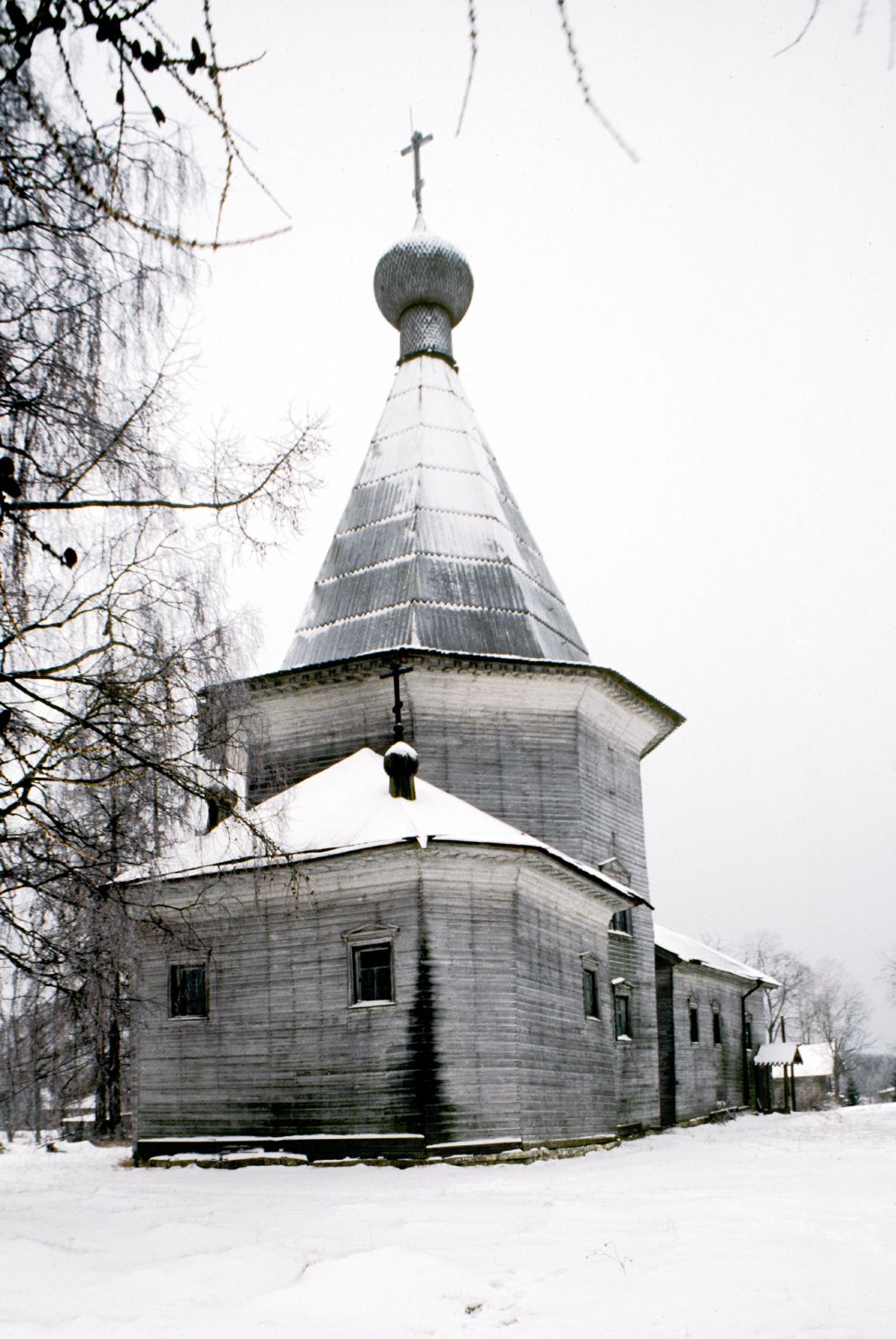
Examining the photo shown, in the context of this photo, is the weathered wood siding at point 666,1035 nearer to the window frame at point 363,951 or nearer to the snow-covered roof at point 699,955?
the snow-covered roof at point 699,955

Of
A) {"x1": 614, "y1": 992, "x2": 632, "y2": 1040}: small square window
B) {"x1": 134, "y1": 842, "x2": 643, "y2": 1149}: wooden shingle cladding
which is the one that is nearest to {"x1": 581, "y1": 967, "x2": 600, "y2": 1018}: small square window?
{"x1": 134, "y1": 842, "x2": 643, "y2": 1149}: wooden shingle cladding

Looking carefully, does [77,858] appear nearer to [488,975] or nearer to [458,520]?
[488,975]

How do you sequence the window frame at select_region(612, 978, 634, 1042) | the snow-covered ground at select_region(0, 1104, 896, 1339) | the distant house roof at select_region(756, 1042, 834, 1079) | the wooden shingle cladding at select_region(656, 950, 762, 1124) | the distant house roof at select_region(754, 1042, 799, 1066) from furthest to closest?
the distant house roof at select_region(756, 1042, 834, 1079) → the distant house roof at select_region(754, 1042, 799, 1066) → the wooden shingle cladding at select_region(656, 950, 762, 1124) → the window frame at select_region(612, 978, 634, 1042) → the snow-covered ground at select_region(0, 1104, 896, 1339)

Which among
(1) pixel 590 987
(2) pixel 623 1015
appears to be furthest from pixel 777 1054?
(1) pixel 590 987

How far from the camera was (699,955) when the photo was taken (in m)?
28.0

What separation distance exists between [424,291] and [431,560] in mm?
8750

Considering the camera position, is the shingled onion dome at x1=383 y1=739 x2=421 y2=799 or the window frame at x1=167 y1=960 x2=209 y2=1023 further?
the shingled onion dome at x1=383 y1=739 x2=421 y2=799

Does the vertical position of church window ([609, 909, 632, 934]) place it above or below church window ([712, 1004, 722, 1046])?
above

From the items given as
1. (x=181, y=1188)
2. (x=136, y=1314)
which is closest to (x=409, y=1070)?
(x=181, y=1188)

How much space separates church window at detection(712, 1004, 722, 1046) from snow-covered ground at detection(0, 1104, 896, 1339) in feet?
49.3

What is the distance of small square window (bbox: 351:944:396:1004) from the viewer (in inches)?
624

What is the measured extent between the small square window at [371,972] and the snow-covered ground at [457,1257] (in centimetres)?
256

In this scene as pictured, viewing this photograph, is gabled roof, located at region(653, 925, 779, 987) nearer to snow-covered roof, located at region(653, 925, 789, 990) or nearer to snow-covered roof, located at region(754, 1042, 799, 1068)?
snow-covered roof, located at region(653, 925, 789, 990)

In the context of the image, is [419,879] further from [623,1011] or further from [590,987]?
[623,1011]
